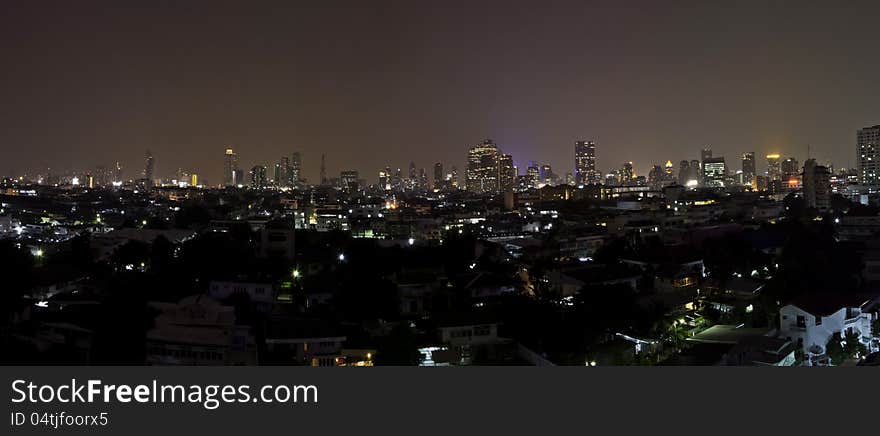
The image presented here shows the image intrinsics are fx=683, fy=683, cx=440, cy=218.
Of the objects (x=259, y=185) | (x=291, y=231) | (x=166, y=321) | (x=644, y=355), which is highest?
(x=259, y=185)

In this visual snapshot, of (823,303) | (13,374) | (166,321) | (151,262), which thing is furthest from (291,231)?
(13,374)

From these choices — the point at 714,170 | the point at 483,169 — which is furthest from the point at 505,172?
the point at 714,170

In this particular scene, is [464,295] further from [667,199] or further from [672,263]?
[667,199]

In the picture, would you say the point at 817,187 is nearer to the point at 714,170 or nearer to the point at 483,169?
the point at 714,170

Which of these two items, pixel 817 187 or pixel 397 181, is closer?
pixel 817 187

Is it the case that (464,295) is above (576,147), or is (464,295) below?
below

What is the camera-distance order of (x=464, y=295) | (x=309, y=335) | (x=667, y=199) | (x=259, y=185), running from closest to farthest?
(x=309, y=335), (x=464, y=295), (x=667, y=199), (x=259, y=185)
